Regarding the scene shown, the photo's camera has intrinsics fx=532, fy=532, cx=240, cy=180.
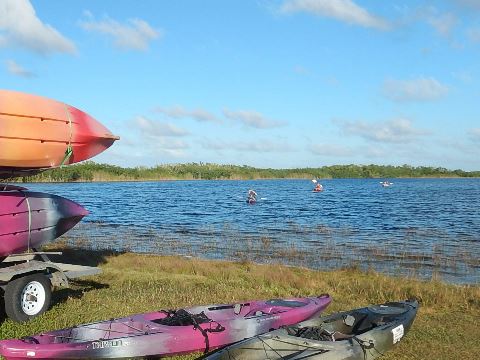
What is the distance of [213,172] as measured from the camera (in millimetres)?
109750

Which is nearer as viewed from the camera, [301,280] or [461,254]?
[301,280]

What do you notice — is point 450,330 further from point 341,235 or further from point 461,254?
point 341,235

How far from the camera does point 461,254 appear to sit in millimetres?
17797

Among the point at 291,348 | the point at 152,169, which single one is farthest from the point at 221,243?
the point at 152,169

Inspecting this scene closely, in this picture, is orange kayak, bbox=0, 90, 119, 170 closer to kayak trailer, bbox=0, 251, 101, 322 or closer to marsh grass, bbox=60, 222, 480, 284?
kayak trailer, bbox=0, 251, 101, 322

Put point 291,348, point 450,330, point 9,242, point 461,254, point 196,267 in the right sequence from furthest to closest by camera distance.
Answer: point 461,254
point 196,267
point 9,242
point 450,330
point 291,348

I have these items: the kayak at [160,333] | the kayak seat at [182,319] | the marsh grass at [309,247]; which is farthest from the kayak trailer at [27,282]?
the marsh grass at [309,247]

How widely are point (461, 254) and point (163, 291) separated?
11.5m

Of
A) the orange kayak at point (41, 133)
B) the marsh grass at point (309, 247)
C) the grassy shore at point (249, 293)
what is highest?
the orange kayak at point (41, 133)

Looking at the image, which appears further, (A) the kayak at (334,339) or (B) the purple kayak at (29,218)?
(B) the purple kayak at (29,218)

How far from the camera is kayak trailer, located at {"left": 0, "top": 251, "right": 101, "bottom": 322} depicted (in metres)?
8.27

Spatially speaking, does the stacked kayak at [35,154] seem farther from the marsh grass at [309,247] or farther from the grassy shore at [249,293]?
the marsh grass at [309,247]

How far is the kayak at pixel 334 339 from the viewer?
6293 mm

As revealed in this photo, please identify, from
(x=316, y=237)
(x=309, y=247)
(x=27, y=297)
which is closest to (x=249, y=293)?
(x=27, y=297)
